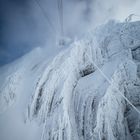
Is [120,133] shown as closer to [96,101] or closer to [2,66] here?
[96,101]

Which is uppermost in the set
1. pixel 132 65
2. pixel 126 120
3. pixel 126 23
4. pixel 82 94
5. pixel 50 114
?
pixel 126 23

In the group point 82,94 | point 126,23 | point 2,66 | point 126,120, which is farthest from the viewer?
point 2,66

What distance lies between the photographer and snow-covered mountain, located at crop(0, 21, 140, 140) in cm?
1043

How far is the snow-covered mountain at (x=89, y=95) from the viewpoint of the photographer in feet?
34.2

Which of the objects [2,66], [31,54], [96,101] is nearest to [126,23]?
[96,101]

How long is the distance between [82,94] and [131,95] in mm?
3542

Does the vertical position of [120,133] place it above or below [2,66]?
below

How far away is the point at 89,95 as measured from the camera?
11797 mm

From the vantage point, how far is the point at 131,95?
1141 centimetres

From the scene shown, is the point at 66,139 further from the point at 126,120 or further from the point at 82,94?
the point at 126,120

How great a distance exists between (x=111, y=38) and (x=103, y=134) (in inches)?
344

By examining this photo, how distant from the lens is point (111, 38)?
49.0ft

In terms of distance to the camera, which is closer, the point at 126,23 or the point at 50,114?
the point at 50,114

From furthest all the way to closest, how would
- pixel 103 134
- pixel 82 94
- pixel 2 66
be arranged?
pixel 2 66 → pixel 82 94 → pixel 103 134
